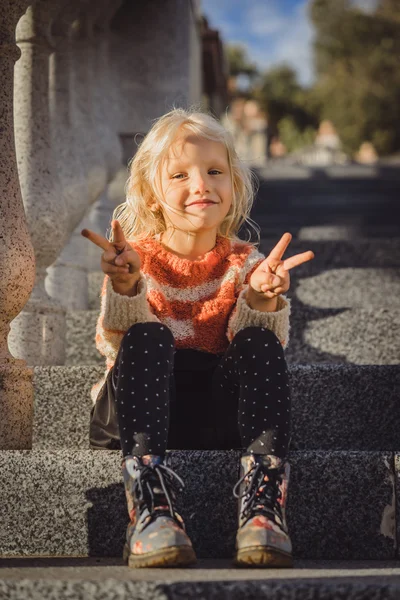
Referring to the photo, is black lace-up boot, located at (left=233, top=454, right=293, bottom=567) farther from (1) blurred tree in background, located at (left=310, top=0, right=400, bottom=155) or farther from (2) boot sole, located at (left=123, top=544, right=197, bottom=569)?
(1) blurred tree in background, located at (left=310, top=0, right=400, bottom=155)

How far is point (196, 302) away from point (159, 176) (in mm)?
370

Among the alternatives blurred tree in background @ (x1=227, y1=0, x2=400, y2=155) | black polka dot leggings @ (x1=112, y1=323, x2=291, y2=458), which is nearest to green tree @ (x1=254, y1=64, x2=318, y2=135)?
blurred tree in background @ (x1=227, y1=0, x2=400, y2=155)

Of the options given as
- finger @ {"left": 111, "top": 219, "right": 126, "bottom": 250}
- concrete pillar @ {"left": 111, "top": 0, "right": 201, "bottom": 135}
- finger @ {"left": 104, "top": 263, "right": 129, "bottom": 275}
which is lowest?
finger @ {"left": 104, "top": 263, "right": 129, "bottom": 275}

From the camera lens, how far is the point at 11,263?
8.01 ft

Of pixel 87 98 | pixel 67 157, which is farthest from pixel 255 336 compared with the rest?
pixel 87 98

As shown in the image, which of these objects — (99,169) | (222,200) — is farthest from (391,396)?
(99,169)

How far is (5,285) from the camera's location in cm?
245

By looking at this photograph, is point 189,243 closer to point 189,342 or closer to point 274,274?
point 189,342

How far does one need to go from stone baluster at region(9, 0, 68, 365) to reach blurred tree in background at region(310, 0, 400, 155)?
33249 millimetres

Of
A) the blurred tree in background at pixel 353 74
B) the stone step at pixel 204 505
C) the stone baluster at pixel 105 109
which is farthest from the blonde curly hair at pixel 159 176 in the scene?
the blurred tree in background at pixel 353 74

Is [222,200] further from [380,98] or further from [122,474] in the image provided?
[380,98]

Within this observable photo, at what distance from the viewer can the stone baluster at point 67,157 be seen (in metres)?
3.65

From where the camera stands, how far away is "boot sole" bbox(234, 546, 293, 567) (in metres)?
1.90

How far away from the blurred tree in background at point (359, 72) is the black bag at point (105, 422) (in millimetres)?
34258
